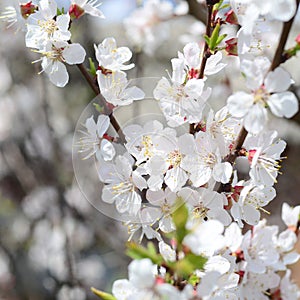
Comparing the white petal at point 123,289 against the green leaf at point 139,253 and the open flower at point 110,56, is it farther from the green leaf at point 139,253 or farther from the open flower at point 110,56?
the open flower at point 110,56

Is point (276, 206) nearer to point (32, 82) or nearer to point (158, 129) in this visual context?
point (32, 82)

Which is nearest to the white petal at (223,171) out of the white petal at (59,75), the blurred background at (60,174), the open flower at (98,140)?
the open flower at (98,140)

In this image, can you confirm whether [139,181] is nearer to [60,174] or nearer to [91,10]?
[91,10]

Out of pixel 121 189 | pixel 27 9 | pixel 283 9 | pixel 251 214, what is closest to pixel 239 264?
pixel 251 214

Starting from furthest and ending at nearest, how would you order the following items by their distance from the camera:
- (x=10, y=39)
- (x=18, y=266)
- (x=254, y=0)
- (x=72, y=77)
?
(x=72, y=77)
(x=10, y=39)
(x=18, y=266)
(x=254, y=0)

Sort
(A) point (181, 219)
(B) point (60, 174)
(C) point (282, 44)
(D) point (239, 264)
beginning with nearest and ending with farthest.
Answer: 1. (A) point (181, 219)
2. (C) point (282, 44)
3. (D) point (239, 264)
4. (B) point (60, 174)

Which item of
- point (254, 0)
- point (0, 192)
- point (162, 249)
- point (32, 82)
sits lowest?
point (0, 192)

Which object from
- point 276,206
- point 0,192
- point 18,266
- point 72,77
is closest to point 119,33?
point 72,77
